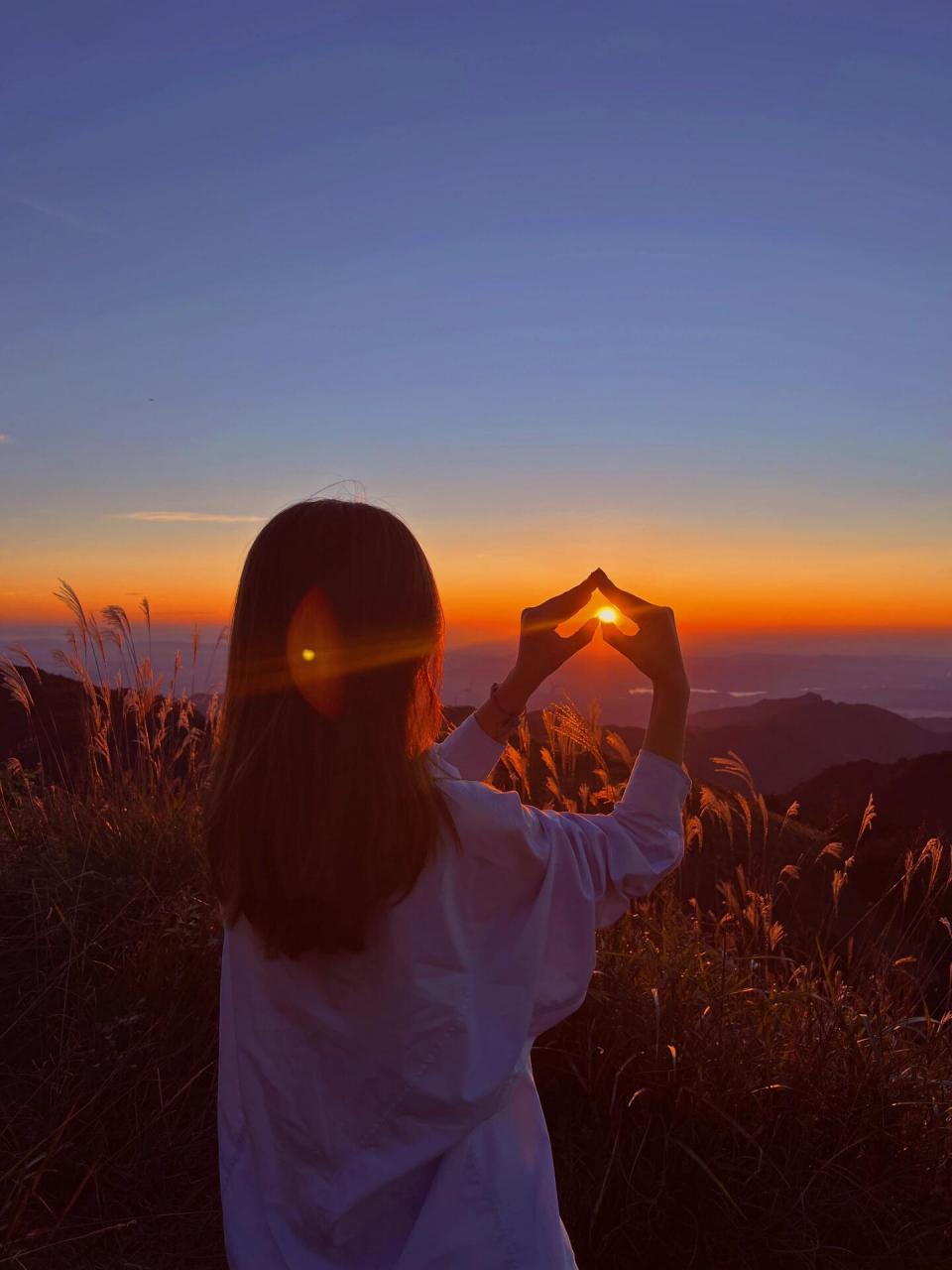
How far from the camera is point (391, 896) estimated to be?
1.61m

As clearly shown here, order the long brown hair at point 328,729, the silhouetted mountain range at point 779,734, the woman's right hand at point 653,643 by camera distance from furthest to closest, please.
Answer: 1. the silhouetted mountain range at point 779,734
2. the woman's right hand at point 653,643
3. the long brown hair at point 328,729

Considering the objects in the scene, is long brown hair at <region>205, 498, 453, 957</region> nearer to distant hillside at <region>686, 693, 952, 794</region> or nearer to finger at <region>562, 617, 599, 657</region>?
finger at <region>562, 617, 599, 657</region>

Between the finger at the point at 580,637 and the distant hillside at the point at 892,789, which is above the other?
the finger at the point at 580,637

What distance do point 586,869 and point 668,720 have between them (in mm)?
309

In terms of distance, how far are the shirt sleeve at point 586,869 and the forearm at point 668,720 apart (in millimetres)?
21

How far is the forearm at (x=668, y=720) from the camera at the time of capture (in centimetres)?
177

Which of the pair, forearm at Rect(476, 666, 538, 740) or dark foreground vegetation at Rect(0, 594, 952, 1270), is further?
dark foreground vegetation at Rect(0, 594, 952, 1270)

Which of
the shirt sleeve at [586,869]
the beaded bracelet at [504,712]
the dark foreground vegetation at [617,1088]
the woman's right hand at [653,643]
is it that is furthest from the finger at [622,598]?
the dark foreground vegetation at [617,1088]

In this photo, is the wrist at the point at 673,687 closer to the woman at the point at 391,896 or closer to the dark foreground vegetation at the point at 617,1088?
the woman at the point at 391,896

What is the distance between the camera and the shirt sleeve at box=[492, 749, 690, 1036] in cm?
167

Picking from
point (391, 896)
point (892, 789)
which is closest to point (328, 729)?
point (391, 896)

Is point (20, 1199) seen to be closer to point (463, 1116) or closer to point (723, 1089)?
point (463, 1116)

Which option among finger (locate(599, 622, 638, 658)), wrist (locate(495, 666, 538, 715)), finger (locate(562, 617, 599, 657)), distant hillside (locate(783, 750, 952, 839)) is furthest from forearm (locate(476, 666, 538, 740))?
distant hillside (locate(783, 750, 952, 839))

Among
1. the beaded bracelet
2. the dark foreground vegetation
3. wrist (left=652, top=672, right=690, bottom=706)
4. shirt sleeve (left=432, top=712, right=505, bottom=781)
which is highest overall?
wrist (left=652, top=672, right=690, bottom=706)
